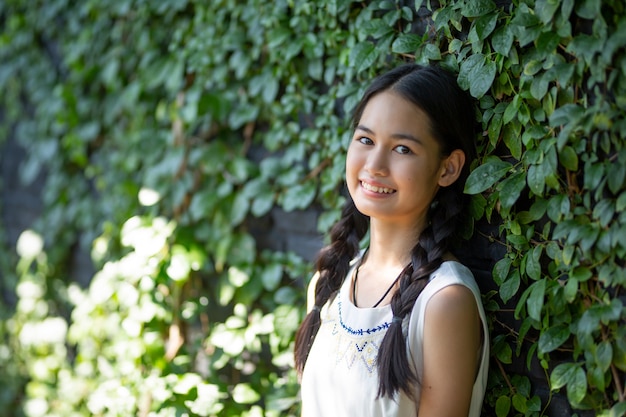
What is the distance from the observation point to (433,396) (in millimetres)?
1584

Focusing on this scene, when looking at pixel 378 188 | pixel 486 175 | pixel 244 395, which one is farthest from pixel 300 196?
pixel 486 175

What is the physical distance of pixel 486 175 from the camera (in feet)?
5.53

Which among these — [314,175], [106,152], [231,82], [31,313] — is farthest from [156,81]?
[31,313]

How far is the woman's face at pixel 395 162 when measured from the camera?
1681 mm

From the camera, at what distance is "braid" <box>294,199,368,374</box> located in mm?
1959

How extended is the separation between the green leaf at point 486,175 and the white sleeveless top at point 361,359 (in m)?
0.17

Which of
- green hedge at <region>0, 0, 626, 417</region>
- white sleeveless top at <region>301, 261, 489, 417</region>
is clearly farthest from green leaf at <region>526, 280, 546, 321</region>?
white sleeveless top at <region>301, 261, 489, 417</region>

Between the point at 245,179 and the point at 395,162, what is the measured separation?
1093mm

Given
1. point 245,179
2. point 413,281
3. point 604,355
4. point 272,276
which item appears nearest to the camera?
point 604,355

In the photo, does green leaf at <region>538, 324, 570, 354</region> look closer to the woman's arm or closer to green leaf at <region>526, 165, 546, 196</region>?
the woman's arm

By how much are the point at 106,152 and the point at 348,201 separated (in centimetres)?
177

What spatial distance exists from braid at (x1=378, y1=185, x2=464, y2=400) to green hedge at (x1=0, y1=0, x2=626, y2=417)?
8 cm

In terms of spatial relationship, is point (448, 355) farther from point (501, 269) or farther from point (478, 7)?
point (478, 7)

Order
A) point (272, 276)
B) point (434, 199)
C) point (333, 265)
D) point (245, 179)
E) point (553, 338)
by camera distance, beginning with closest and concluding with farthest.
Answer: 1. point (553, 338)
2. point (434, 199)
3. point (333, 265)
4. point (272, 276)
5. point (245, 179)
